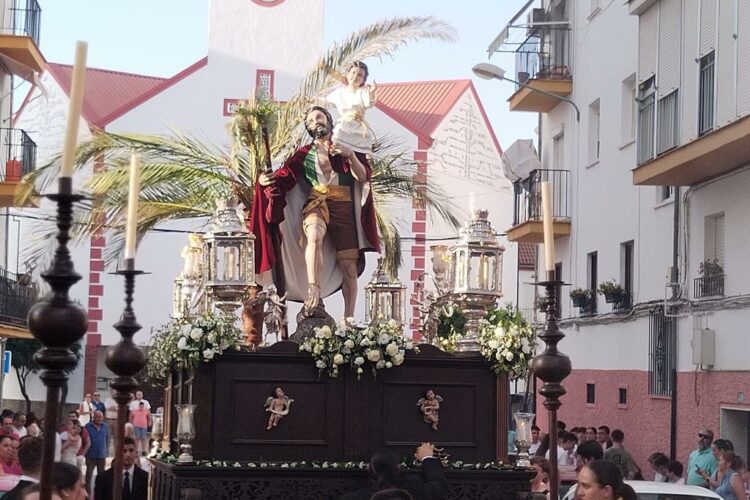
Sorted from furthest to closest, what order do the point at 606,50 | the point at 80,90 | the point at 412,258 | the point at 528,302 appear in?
the point at 528,302, the point at 412,258, the point at 606,50, the point at 80,90

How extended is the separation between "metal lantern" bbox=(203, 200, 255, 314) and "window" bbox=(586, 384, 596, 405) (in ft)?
46.3

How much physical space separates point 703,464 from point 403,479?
669 centimetres

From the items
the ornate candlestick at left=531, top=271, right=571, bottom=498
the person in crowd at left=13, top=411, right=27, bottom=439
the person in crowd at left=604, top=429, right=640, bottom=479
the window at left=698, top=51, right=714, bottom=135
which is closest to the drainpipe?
the window at left=698, top=51, right=714, bottom=135

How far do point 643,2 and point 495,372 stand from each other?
425 inches

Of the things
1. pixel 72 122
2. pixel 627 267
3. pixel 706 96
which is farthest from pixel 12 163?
pixel 72 122

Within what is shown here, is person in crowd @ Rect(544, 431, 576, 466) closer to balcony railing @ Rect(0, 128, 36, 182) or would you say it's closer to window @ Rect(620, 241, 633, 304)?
window @ Rect(620, 241, 633, 304)

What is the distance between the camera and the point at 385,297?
13422 millimetres

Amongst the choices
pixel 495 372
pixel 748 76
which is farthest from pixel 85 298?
pixel 495 372

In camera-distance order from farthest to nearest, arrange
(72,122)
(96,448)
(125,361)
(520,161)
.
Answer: (520,161), (96,448), (125,361), (72,122)

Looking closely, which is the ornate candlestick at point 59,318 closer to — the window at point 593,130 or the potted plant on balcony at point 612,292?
the potted plant on balcony at point 612,292

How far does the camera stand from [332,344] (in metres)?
11.1

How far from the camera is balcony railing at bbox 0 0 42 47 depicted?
84.5ft

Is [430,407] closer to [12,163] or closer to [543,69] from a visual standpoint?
[12,163]

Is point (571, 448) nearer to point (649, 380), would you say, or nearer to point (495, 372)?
point (649, 380)
